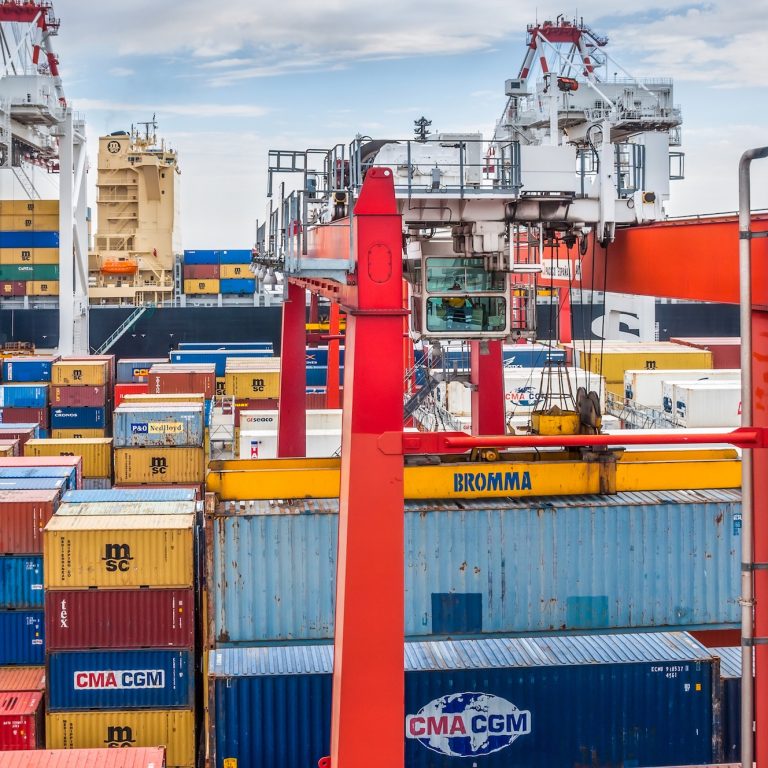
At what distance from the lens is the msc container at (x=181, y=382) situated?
111ft

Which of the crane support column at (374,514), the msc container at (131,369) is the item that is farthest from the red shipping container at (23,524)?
the msc container at (131,369)

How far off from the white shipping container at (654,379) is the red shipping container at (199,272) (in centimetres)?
3111

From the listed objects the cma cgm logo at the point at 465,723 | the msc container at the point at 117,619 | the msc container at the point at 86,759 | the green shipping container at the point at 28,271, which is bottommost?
the msc container at the point at 86,759

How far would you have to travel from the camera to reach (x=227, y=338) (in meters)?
48.2

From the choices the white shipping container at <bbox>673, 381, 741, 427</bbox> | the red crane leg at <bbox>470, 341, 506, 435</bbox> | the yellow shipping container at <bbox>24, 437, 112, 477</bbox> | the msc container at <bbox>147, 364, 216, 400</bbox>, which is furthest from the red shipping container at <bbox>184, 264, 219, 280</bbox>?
the red crane leg at <bbox>470, 341, 506, 435</bbox>

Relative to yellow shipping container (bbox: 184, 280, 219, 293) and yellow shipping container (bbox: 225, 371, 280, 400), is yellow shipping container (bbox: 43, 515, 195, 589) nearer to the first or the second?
yellow shipping container (bbox: 225, 371, 280, 400)

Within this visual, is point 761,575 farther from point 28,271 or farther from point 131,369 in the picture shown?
point 28,271

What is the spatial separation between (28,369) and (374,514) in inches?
1141

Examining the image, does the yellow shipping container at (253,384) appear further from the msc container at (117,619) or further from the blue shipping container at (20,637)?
the msc container at (117,619)

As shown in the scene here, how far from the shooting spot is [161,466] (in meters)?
26.0

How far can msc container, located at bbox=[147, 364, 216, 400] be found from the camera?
33875 millimetres

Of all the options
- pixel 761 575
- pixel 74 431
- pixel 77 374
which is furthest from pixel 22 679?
pixel 77 374

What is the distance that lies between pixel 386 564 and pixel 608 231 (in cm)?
586

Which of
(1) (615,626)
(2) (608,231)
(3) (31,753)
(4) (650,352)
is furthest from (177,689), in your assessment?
(4) (650,352)
